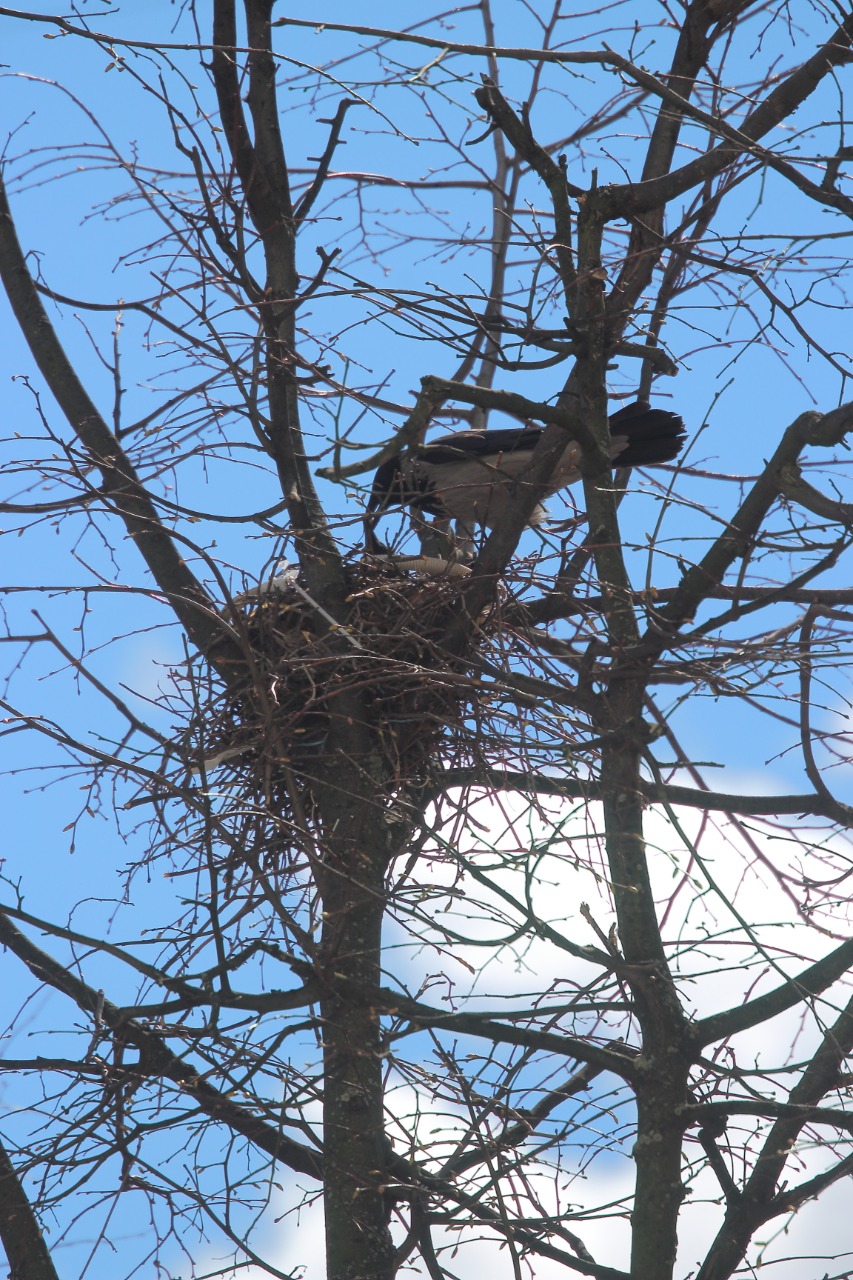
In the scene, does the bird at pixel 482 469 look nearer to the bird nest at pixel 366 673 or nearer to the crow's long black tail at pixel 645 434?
the crow's long black tail at pixel 645 434

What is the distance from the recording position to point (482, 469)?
5367mm

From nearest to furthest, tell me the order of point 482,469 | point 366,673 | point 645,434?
point 366,673, point 645,434, point 482,469

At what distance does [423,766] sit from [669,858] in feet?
3.71

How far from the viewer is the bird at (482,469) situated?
13.9ft

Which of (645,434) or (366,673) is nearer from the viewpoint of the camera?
(366,673)

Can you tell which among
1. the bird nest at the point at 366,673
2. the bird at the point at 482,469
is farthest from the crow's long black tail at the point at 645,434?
the bird nest at the point at 366,673

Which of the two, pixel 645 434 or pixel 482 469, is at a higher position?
pixel 482 469

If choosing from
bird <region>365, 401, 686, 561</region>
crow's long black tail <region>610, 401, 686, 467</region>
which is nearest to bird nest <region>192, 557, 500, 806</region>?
bird <region>365, 401, 686, 561</region>

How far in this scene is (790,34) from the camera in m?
4.61

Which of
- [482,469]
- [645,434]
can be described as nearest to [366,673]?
A: [645,434]

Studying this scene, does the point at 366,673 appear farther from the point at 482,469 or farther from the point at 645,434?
Answer: the point at 482,469

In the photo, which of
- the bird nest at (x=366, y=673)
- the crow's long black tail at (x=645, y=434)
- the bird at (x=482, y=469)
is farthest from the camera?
the crow's long black tail at (x=645, y=434)

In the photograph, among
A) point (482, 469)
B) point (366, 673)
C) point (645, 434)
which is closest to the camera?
point (366, 673)

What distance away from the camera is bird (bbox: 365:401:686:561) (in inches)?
167
